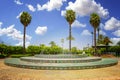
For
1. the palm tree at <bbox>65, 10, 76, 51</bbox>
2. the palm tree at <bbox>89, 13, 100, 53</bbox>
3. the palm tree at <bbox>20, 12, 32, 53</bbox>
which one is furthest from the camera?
the palm tree at <bbox>65, 10, 76, 51</bbox>

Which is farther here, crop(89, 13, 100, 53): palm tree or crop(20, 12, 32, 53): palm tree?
crop(89, 13, 100, 53): palm tree

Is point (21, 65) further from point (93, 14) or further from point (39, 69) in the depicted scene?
point (93, 14)

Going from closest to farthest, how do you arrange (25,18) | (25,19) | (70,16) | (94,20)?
(25,19)
(25,18)
(94,20)
(70,16)

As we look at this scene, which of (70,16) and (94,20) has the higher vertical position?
(70,16)

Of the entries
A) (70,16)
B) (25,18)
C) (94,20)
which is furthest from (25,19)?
(94,20)

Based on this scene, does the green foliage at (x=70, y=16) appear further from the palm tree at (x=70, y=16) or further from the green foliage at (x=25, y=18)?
the green foliage at (x=25, y=18)

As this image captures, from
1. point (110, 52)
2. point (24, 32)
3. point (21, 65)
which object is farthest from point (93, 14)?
point (21, 65)

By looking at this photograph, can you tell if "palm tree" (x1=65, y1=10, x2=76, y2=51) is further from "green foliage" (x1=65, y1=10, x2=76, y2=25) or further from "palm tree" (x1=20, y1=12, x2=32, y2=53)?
"palm tree" (x1=20, y1=12, x2=32, y2=53)

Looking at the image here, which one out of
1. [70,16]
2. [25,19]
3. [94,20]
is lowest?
[94,20]

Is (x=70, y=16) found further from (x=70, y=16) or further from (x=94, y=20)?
(x=94, y=20)

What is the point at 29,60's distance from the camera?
25406mm

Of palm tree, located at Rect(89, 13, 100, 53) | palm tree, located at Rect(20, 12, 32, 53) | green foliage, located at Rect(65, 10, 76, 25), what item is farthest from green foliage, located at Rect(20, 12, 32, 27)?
palm tree, located at Rect(89, 13, 100, 53)

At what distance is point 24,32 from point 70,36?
12.7 meters

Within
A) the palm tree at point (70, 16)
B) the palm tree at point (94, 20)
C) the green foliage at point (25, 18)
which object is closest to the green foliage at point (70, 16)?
the palm tree at point (70, 16)
